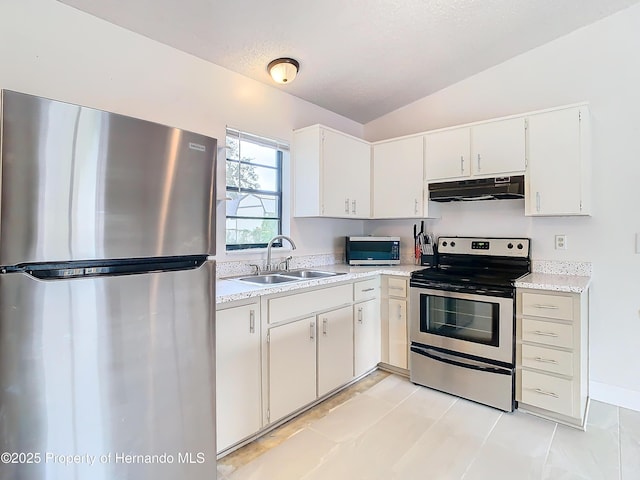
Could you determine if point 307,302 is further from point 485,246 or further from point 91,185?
point 485,246

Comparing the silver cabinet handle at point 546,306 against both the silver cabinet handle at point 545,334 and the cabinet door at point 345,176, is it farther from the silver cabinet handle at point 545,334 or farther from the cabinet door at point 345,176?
the cabinet door at point 345,176

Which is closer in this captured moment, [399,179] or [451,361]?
[451,361]

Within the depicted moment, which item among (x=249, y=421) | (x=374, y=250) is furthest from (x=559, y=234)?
(x=249, y=421)

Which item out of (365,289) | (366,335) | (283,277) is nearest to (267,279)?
(283,277)

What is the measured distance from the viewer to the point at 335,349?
8.62 feet

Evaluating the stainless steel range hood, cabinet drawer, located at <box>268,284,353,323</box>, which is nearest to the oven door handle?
cabinet drawer, located at <box>268,284,353,323</box>

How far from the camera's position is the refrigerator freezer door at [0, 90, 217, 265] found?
105 cm

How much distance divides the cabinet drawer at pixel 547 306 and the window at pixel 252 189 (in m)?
1.98

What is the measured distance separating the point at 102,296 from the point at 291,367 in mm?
1353

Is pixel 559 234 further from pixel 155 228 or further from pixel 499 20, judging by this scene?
pixel 155 228

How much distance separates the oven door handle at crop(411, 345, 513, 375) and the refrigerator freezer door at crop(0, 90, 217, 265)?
206 centimetres

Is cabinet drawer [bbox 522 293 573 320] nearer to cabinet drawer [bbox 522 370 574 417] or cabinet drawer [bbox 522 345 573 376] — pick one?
cabinet drawer [bbox 522 345 573 376]

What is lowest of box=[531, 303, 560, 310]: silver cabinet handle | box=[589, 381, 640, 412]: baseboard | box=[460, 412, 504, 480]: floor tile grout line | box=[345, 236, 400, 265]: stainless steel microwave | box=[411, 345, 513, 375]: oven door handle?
box=[460, 412, 504, 480]: floor tile grout line

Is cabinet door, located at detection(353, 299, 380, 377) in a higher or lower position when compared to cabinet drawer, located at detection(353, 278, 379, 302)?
lower
